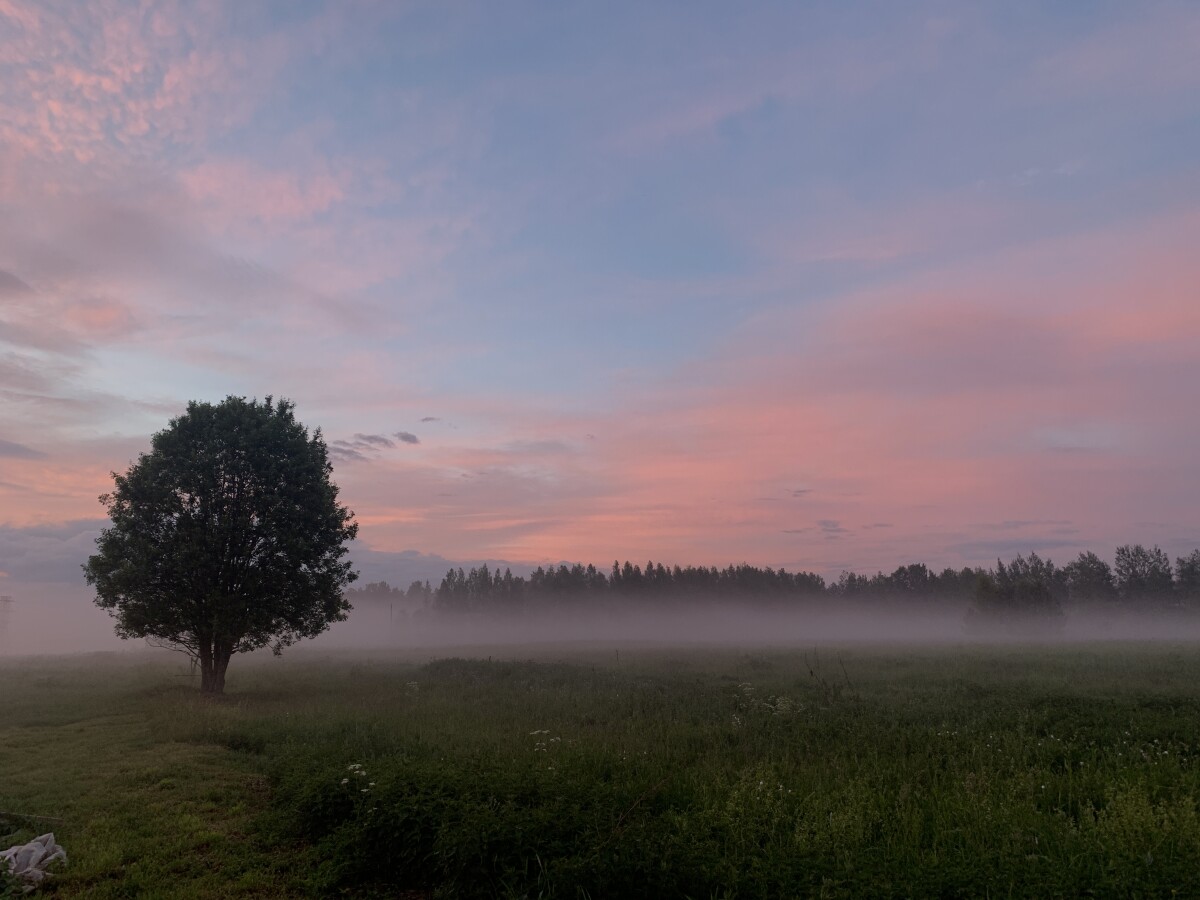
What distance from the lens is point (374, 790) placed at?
29.4 feet

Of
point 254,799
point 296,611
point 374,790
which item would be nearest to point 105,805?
point 254,799

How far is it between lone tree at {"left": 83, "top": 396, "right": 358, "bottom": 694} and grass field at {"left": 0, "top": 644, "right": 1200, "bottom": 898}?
222 inches

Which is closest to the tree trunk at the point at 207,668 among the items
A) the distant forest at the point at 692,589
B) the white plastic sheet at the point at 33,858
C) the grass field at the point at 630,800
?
the grass field at the point at 630,800

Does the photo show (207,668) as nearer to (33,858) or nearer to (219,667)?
(219,667)

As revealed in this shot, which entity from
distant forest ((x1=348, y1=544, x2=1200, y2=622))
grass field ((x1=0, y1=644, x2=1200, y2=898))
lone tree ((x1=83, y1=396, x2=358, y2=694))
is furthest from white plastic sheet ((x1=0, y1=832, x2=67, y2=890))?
distant forest ((x1=348, y1=544, x2=1200, y2=622))

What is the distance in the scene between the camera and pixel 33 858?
7.66 m

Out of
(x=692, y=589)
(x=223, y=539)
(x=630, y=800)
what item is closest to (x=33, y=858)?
(x=630, y=800)

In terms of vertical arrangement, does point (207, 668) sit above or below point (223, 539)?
below

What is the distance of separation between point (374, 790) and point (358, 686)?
21393mm

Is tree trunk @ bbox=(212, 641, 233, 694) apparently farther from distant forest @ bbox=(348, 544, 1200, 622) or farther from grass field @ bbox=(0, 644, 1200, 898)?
distant forest @ bbox=(348, 544, 1200, 622)

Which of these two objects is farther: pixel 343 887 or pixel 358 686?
pixel 358 686

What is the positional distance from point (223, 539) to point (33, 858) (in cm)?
1929

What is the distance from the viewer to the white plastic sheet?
7301 mm

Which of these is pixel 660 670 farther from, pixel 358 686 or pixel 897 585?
pixel 897 585
